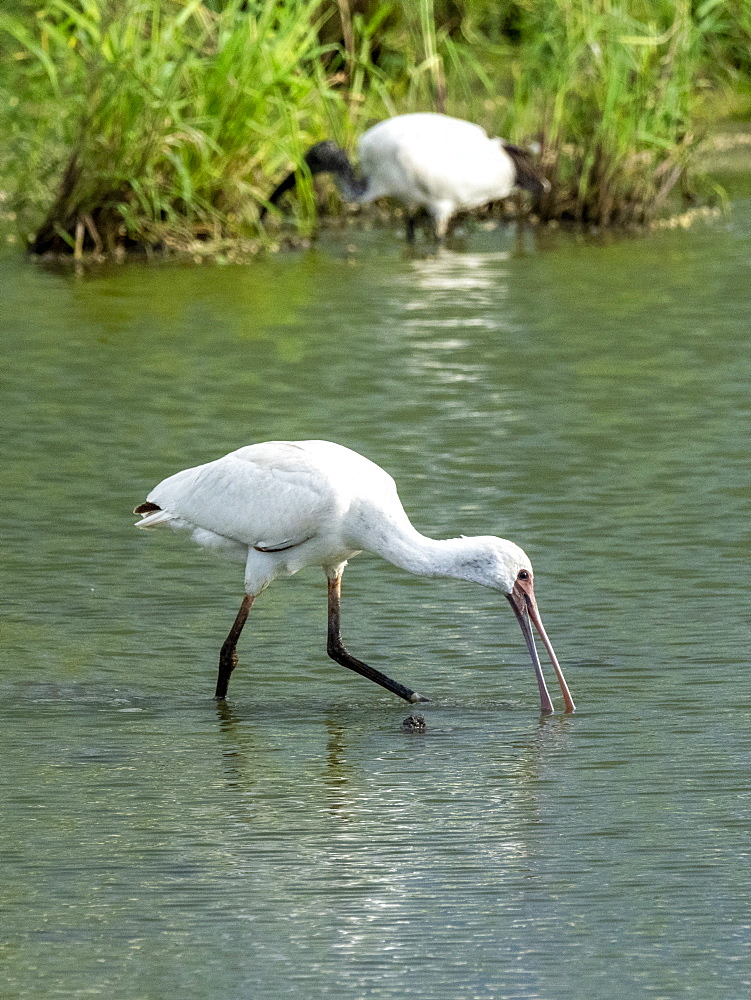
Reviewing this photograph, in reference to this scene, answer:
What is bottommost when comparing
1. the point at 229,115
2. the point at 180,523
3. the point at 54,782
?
the point at 54,782

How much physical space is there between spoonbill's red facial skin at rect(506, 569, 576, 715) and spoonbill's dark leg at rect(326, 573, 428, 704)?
364mm

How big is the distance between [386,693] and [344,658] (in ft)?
0.74

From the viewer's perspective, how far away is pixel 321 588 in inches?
302

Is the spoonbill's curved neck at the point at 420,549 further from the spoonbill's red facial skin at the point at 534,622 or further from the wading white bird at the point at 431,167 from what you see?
the wading white bird at the point at 431,167

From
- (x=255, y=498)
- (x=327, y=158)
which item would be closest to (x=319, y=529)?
(x=255, y=498)

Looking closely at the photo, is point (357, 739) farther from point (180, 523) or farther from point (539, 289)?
point (539, 289)

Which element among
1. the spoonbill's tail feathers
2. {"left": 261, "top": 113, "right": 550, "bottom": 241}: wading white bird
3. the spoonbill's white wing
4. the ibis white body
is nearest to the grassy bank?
Result: the spoonbill's tail feathers

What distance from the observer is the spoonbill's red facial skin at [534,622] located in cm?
606

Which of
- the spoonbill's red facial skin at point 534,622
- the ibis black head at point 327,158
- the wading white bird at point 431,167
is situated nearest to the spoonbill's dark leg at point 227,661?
the spoonbill's red facial skin at point 534,622

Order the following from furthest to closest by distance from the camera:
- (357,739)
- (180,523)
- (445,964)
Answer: (180,523) < (357,739) < (445,964)

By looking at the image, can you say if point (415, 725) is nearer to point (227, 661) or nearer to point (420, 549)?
point (420, 549)

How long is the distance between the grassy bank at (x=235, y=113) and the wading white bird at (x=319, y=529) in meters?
7.62

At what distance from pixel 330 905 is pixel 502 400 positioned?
19.9 feet

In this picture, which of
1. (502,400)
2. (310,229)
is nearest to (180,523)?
(502,400)
